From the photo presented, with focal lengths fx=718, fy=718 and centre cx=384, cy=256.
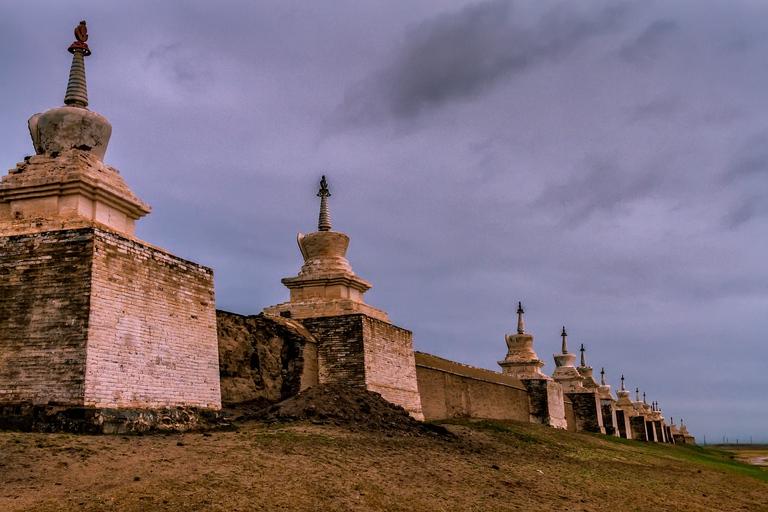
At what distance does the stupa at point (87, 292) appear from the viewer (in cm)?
1048

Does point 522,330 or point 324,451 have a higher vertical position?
point 522,330

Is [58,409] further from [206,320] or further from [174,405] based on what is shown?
[206,320]

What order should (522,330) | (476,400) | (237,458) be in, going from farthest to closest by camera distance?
(522,330)
(476,400)
(237,458)

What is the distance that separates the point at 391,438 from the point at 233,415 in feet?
10.1

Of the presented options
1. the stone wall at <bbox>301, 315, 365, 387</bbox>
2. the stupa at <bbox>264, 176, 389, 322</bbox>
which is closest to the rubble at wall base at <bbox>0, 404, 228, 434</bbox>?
the stone wall at <bbox>301, 315, 365, 387</bbox>

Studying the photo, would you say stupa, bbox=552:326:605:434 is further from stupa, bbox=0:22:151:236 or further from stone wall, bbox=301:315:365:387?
stupa, bbox=0:22:151:236

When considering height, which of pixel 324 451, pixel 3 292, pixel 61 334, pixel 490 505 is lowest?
pixel 490 505

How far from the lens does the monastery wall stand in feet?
35.3

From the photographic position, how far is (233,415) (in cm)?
1379

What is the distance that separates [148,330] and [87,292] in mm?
1363

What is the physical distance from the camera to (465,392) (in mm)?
24781

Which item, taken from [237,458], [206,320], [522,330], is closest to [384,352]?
[206,320]

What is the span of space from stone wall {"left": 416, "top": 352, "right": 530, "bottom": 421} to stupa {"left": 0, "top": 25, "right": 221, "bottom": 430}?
1000 centimetres

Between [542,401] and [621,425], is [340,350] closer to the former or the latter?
[542,401]
